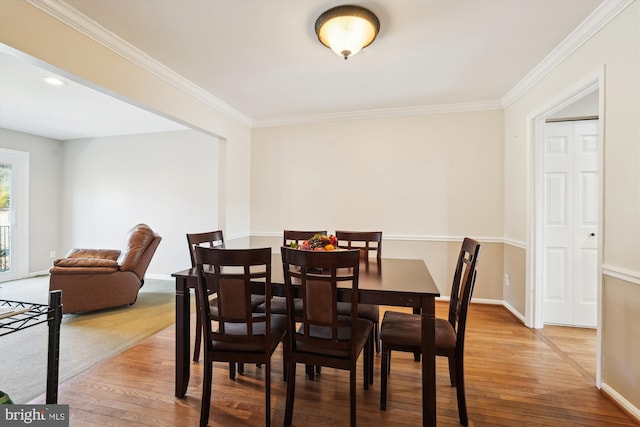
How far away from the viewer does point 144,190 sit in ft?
17.3

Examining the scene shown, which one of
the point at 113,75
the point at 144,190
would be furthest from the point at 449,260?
the point at 144,190

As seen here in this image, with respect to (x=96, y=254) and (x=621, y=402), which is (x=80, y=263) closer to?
(x=96, y=254)

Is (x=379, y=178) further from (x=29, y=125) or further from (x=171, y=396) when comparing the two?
(x=29, y=125)

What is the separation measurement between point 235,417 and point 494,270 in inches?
131

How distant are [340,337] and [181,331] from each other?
3.33 ft

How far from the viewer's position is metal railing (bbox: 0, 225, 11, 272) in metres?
4.96

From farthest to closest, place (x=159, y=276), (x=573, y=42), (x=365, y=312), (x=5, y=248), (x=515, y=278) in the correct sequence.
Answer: (x=159, y=276)
(x=5, y=248)
(x=515, y=278)
(x=573, y=42)
(x=365, y=312)

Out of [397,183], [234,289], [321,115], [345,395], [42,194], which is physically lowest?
[345,395]

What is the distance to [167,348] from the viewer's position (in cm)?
262

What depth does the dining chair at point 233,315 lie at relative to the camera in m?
1.57

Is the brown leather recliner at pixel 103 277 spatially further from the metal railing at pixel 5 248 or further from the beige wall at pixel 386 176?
the metal railing at pixel 5 248

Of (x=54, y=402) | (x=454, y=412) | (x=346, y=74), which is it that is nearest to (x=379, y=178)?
(x=346, y=74)

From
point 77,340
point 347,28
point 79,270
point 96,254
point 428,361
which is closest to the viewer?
point 428,361

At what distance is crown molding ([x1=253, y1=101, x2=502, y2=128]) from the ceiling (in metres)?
0.02
